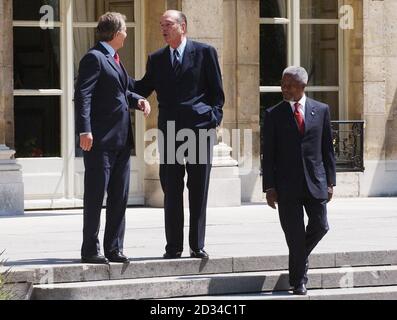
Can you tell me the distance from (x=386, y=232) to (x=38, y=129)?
4904mm

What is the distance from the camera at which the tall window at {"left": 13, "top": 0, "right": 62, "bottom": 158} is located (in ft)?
52.1

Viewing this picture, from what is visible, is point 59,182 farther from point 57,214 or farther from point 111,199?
point 111,199

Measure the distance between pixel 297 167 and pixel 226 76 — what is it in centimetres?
708

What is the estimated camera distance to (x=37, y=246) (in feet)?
39.0

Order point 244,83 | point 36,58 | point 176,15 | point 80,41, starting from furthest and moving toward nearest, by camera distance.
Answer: point 244,83
point 80,41
point 36,58
point 176,15

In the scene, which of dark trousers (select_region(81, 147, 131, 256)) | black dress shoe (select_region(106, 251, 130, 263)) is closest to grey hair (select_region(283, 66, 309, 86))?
dark trousers (select_region(81, 147, 131, 256))

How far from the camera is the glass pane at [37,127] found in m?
15.9

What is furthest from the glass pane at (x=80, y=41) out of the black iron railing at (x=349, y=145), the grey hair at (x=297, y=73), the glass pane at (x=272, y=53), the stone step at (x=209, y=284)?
the grey hair at (x=297, y=73)

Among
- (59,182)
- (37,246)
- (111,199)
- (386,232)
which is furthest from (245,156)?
(111,199)

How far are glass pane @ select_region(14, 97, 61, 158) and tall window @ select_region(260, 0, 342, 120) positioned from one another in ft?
9.49

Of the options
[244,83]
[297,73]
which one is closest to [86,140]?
[297,73]

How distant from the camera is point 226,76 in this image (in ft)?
55.3

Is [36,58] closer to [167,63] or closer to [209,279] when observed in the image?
[167,63]

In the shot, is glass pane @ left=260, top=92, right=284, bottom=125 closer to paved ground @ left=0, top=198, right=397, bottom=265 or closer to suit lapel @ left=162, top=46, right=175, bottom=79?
paved ground @ left=0, top=198, right=397, bottom=265
